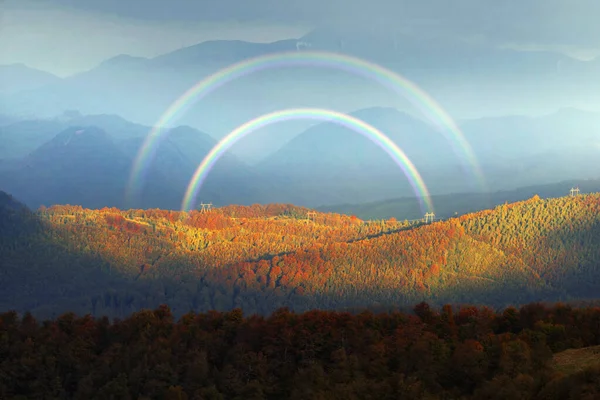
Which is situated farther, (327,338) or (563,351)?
(327,338)

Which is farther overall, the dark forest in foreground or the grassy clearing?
the dark forest in foreground

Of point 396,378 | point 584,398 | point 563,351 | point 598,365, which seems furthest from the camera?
point 563,351

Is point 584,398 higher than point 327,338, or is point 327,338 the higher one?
point 327,338

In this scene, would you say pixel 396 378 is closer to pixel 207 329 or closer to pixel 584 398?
pixel 584 398

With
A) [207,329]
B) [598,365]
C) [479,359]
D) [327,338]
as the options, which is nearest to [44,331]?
[207,329]

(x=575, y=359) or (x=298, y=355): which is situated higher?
(x=298, y=355)

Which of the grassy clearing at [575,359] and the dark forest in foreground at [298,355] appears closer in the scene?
the grassy clearing at [575,359]

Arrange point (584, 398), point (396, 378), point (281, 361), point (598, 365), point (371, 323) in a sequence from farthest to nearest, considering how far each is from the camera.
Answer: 1. point (371, 323)
2. point (281, 361)
3. point (396, 378)
4. point (598, 365)
5. point (584, 398)

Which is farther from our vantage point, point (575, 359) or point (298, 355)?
point (298, 355)
